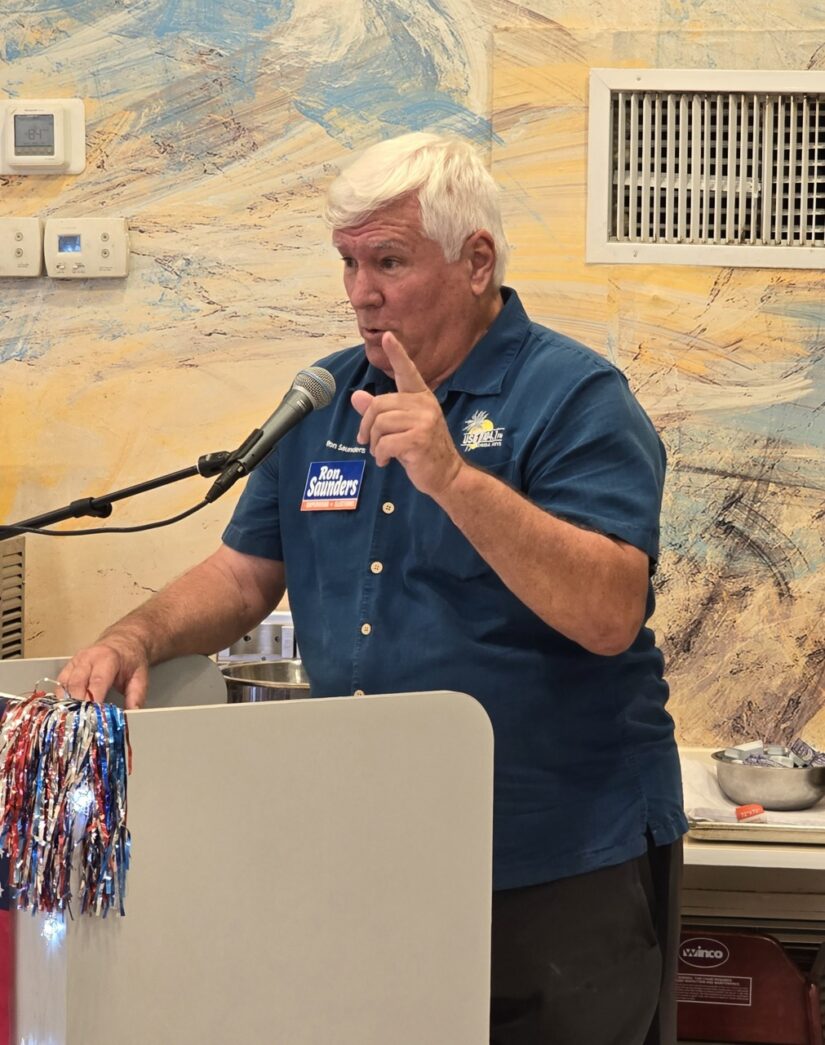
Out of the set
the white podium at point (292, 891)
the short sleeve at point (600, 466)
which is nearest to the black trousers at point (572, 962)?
the white podium at point (292, 891)

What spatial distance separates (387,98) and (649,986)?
1.72 meters

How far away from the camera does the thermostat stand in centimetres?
258

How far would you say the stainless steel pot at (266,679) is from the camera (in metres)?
2.03

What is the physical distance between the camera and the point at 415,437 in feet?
3.89

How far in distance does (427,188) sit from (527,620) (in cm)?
47

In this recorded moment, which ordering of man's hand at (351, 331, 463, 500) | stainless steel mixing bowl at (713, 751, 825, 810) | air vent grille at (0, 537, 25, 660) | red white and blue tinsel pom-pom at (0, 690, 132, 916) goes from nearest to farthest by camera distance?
red white and blue tinsel pom-pom at (0, 690, 132, 916), man's hand at (351, 331, 463, 500), stainless steel mixing bowl at (713, 751, 825, 810), air vent grille at (0, 537, 25, 660)

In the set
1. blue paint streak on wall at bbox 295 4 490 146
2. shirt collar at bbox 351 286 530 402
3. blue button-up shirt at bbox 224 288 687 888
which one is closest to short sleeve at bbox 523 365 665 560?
blue button-up shirt at bbox 224 288 687 888

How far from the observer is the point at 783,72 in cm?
251

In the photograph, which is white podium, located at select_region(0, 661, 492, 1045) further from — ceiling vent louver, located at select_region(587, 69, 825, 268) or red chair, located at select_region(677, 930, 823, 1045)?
ceiling vent louver, located at select_region(587, 69, 825, 268)

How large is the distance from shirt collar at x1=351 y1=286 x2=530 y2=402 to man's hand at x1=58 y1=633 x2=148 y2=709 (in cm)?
43

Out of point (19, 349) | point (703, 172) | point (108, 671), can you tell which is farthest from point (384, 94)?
point (108, 671)

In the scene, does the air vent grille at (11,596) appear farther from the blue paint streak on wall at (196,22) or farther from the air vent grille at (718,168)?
the air vent grille at (718,168)

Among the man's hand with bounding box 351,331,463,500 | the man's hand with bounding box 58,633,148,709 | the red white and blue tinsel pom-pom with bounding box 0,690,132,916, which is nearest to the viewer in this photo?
the red white and blue tinsel pom-pom with bounding box 0,690,132,916

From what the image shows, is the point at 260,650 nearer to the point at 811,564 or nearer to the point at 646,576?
the point at 811,564
